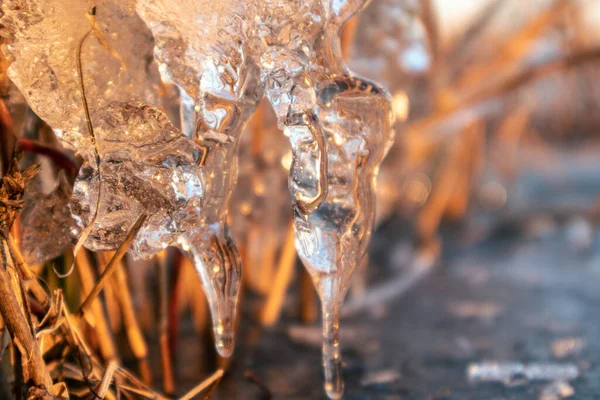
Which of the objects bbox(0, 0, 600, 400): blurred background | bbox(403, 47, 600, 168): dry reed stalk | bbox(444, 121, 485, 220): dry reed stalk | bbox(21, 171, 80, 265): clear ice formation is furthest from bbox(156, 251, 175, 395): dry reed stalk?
bbox(444, 121, 485, 220): dry reed stalk

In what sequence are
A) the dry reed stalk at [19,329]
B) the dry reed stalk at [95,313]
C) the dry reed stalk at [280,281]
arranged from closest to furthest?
the dry reed stalk at [19,329] < the dry reed stalk at [95,313] < the dry reed stalk at [280,281]

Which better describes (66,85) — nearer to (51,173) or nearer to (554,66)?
(51,173)

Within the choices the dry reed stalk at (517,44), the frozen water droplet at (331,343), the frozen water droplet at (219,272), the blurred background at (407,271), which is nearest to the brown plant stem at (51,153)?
the blurred background at (407,271)

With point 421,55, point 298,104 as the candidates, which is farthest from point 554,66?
point 298,104

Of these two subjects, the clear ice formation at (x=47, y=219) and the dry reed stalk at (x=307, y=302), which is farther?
the dry reed stalk at (x=307, y=302)

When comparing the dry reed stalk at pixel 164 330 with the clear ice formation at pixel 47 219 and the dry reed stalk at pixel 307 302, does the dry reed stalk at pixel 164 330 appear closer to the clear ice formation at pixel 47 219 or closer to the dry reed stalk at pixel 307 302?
the clear ice formation at pixel 47 219

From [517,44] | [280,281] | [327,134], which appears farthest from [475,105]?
[327,134]

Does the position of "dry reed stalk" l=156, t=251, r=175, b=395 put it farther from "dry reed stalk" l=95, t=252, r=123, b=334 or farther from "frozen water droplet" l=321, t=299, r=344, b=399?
"frozen water droplet" l=321, t=299, r=344, b=399
